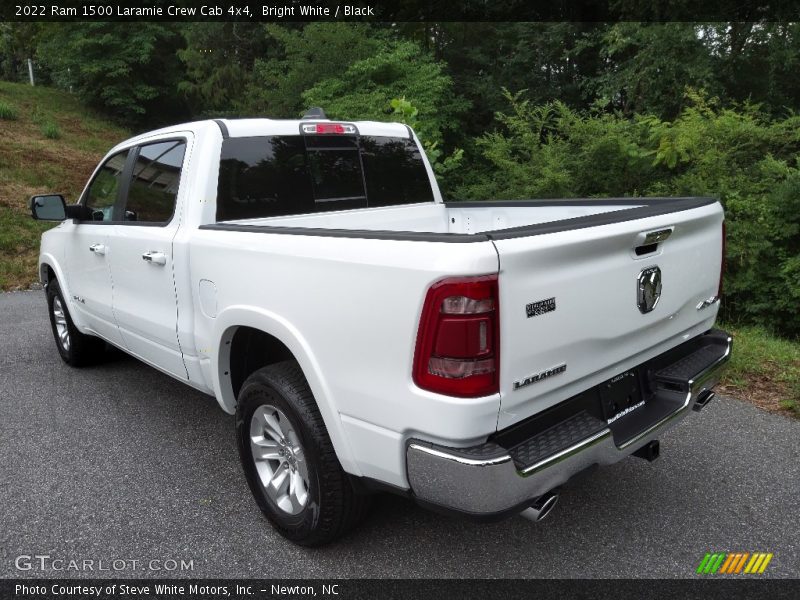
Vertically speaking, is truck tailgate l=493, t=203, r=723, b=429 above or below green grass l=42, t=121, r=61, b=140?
below

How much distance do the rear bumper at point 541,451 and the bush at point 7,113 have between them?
20.9 meters

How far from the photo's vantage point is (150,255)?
342cm

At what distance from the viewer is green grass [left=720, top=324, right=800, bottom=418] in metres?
4.35

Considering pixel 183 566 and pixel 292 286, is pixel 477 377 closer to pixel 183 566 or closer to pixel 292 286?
pixel 292 286

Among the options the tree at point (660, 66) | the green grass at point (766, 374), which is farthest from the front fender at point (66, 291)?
the tree at point (660, 66)

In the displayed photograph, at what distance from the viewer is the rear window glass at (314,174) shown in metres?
3.35

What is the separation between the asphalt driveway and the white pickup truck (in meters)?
0.29

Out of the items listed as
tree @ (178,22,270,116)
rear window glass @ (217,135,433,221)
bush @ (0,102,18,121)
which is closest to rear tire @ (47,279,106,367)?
rear window glass @ (217,135,433,221)

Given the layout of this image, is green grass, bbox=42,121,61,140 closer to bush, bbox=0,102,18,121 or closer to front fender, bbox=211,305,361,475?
bush, bbox=0,102,18,121

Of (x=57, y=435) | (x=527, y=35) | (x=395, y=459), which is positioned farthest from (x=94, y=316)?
(x=527, y=35)

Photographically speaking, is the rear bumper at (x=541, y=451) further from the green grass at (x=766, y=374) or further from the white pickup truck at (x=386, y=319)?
the green grass at (x=766, y=374)

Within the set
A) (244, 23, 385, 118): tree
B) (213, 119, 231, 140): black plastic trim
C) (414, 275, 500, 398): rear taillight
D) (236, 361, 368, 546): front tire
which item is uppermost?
(244, 23, 385, 118): tree

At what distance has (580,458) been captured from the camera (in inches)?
88.1

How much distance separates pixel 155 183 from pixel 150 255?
1.76 ft
